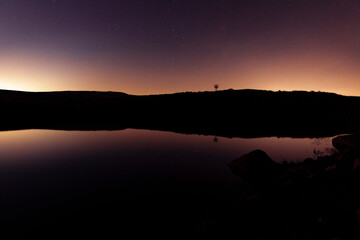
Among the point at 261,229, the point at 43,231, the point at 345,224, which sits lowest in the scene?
the point at 43,231

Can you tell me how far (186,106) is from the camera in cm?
6266

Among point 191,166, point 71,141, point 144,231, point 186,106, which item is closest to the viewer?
point 144,231

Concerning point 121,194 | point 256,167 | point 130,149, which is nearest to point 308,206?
point 256,167

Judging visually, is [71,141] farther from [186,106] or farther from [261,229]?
[186,106]

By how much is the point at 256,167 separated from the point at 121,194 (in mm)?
6557

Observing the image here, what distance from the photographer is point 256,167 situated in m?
10.3

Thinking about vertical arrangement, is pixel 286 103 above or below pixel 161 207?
above

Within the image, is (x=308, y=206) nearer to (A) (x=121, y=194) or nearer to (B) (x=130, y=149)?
(A) (x=121, y=194)

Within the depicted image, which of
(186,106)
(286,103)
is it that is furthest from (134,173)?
(286,103)

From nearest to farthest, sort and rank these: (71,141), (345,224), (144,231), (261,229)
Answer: (345,224) < (261,229) < (144,231) < (71,141)

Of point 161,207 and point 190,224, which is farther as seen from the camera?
point 161,207

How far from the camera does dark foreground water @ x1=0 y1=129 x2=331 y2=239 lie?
6.54 m

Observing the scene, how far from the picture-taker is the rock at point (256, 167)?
31.8 feet

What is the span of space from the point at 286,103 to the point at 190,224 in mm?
58977
